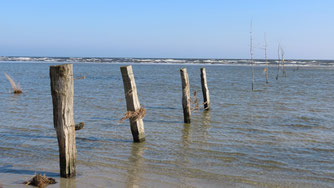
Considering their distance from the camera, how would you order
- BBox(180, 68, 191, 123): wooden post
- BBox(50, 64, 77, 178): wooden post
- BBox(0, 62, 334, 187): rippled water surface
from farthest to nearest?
1. BBox(180, 68, 191, 123): wooden post
2. BBox(0, 62, 334, 187): rippled water surface
3. BBox(50, 64, 77, 178): wooden post

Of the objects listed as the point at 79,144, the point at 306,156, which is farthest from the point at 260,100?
the point at 79,144

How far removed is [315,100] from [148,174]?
13.3 meters

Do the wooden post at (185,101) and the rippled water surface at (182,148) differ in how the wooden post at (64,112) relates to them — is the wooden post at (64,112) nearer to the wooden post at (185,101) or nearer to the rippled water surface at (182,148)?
the rippled water surface at (182,148)

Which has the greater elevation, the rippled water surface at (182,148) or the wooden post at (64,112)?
the wooden post at (64,112)

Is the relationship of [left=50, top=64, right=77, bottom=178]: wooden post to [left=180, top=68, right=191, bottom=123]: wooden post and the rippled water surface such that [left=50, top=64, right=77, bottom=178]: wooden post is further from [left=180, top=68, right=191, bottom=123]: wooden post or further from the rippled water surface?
[left=180, top=68, right=191, bottom=123]: wooden post

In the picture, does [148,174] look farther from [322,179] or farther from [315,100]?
[315,100]

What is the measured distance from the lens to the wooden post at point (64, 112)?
552cm

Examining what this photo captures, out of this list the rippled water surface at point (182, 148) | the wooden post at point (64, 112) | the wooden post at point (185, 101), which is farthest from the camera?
the wooden post at point (185, 101)

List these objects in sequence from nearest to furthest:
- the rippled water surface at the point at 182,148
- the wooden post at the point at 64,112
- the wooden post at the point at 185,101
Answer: the wooden post at the point at 64,112 → the rippled water surface at the point at 182,148 → the wooden post at the point at 185,101

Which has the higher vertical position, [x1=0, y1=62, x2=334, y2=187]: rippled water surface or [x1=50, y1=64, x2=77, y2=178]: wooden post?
[x1=50, y1=64, x2=77, y2=178]: wooden post

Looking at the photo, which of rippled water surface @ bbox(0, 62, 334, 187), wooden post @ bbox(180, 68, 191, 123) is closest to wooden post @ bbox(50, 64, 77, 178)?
rippled water surface @ bbox(0, 62, 334, 187)

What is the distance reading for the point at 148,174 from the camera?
6.08 metres

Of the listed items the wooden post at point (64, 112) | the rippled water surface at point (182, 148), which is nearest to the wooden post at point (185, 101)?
the rippled water surface at point (182, 148)

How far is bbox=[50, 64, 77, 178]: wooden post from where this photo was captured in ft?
18.1
